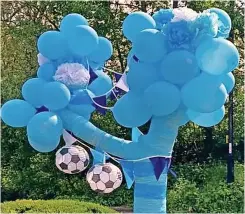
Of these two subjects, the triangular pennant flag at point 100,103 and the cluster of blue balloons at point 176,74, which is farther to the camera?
the triangular pennant flag at point 100,103

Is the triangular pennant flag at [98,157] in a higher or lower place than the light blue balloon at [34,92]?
lower

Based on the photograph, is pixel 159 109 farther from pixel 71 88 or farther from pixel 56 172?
pixel 56 172

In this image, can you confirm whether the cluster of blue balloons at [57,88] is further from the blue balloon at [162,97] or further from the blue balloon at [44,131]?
the blue balloon at [162,97]

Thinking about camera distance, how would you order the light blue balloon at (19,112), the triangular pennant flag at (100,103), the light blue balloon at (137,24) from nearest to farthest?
the light blue balloon at (137,24), the light blue balloon at (19,112), the triangular pennant flag at (100,103)

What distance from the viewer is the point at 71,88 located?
16.6ft

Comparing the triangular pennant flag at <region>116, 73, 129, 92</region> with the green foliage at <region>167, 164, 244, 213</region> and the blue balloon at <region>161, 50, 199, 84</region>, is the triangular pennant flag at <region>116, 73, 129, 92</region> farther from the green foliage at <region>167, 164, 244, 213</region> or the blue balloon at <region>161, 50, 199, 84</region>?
the green foliage at <region>167, 164, 244, 213</region>

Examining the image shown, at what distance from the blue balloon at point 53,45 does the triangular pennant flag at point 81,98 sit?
38 centimetres

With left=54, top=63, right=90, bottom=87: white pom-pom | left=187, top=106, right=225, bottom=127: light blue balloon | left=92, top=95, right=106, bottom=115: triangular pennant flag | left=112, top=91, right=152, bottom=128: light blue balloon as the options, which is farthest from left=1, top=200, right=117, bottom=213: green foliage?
left=112, top=91, right=152, bottom=128: light blue balloon

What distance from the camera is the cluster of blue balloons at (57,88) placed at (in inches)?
191

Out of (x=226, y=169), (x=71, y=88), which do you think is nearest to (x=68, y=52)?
(x=71, y=88)

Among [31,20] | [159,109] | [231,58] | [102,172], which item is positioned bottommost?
[102,172]

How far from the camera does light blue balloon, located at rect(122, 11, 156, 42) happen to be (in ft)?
15.9

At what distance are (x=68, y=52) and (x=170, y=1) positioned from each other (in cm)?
455

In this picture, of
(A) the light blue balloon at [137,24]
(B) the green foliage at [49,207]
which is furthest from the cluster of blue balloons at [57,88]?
(B) the green foliage at [49,207]
